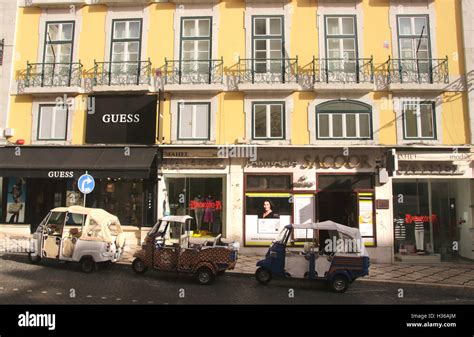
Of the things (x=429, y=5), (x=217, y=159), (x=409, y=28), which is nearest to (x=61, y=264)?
(x=217, y=159)

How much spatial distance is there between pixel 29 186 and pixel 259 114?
9.61 metres

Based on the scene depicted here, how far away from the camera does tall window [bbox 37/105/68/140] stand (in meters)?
16.0

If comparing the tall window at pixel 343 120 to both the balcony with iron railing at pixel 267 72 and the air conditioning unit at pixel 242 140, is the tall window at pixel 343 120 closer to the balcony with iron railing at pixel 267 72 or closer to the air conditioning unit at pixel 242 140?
the balcony with iron railing at pixel 267 72

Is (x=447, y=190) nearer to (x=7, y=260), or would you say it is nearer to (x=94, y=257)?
(x=94, y=257)

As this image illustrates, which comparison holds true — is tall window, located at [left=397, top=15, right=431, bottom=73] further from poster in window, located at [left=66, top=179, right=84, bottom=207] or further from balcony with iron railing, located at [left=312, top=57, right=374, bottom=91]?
poster in window, located at [left=66, top=179, right=84, bottom=207]

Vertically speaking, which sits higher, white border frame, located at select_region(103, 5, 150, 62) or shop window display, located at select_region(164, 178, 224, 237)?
white border frame, located at select_region(103, 5, 150, 62)

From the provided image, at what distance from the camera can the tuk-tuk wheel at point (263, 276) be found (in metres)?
10.8

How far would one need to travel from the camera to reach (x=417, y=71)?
15422mm

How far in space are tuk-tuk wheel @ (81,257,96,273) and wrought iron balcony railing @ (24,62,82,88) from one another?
305 inches

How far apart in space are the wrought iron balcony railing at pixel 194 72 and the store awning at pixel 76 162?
3.03m

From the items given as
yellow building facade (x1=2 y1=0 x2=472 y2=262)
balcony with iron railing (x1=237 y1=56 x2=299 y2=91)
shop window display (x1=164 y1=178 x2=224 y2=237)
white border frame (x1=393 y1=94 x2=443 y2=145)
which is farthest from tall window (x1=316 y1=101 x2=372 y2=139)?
shop window display (x1=164 y1=178 x2=224 y2=237)

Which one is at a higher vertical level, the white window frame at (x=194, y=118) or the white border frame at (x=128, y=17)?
the white border frame at (x=128, y=17)

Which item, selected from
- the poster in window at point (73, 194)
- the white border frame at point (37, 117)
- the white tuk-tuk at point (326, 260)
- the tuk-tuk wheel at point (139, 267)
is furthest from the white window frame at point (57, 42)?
the white tuk-tuk at point (326, 260)

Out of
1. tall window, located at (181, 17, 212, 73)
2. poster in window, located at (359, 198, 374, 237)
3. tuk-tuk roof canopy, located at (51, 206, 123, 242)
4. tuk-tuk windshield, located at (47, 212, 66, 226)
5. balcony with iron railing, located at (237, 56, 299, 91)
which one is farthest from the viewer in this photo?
tall window, located at (181, 17, 212, 73)
